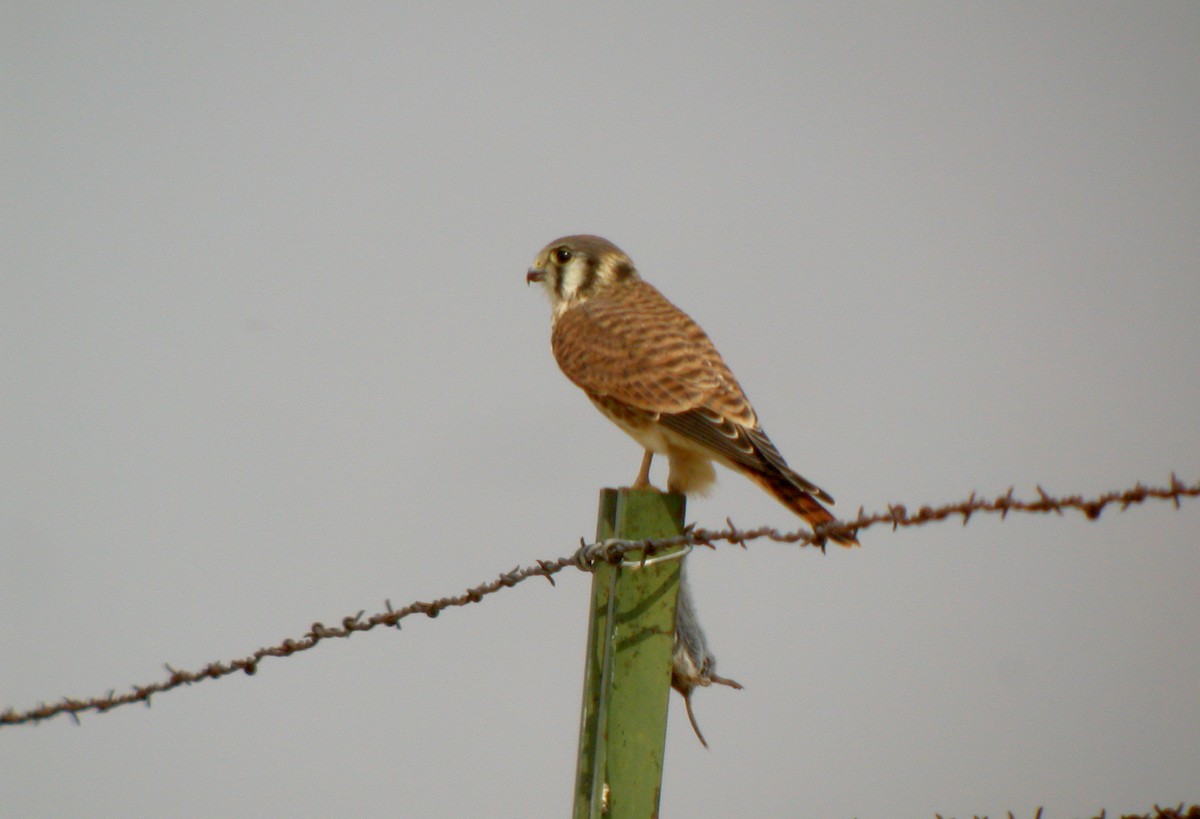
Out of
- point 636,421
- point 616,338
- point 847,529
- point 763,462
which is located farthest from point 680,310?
point 847,529

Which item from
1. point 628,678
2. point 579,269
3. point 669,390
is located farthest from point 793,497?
point 579,269

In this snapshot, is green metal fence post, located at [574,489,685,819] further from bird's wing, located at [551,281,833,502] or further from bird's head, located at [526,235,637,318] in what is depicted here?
bird's head, located at [526,235,637,318]

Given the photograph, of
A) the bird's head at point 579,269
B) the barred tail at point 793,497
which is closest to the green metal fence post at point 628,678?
the barred tail at point 793,497

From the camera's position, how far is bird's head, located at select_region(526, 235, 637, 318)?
208 inches

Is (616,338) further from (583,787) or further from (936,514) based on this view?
(936,514)

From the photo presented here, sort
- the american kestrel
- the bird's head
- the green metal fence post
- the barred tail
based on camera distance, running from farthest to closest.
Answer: the bird's head < the american kestrel < the barred tail < the green metal fence post

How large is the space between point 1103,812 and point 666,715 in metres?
0.98

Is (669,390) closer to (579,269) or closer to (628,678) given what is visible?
(579,269)

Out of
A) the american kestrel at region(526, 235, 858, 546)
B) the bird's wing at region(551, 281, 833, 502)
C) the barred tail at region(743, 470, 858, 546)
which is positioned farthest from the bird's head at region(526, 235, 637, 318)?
the barred tail at region(743, 470, 858, 546)

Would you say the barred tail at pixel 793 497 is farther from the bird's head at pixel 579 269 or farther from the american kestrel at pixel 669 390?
the bird's head at pixel 579 269

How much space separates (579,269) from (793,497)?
2124 millimetres

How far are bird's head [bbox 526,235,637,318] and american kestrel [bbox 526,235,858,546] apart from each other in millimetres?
124

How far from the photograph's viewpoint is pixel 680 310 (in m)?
4.84

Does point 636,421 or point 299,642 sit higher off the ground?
point 636,421
